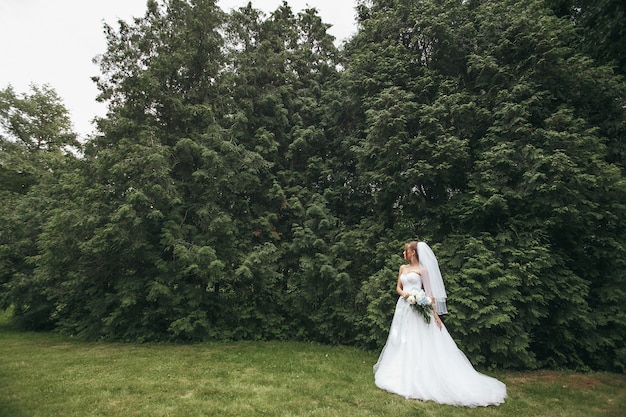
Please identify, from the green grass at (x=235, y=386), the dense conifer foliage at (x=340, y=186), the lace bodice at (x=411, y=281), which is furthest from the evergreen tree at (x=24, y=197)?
the lace bodice at (x=411, y=281)

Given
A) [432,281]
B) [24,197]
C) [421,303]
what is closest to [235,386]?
[421,303]

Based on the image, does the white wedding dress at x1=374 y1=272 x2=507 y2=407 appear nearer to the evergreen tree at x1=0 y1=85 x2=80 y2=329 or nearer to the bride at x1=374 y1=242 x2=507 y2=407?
the bride at x1=374 y1=242 x2=507 y2=407

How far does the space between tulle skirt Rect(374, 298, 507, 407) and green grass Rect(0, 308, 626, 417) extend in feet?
0.65

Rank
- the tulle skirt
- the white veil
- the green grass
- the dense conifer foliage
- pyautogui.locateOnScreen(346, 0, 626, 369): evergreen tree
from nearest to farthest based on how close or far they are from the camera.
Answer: the green grass → the tulle skirt → the white veil → pyautogui.locateOnScreen(346, 0, 626, 369): evergreen tree → the dense conifer foliage

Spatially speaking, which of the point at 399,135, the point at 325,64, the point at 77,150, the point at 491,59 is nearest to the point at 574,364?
the point at 399,135

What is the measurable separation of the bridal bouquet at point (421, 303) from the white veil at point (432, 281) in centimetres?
20

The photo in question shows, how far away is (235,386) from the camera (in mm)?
6410

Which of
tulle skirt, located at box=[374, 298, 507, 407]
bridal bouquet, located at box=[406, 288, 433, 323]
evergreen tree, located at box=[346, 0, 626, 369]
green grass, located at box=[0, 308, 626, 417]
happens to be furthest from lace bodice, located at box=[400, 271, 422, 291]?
green grass, located at box=[0, 308, 626, 417]

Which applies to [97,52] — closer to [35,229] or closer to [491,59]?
[35,229]

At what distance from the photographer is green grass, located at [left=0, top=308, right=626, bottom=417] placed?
5.25 meters

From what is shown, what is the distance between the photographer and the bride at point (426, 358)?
5.48m

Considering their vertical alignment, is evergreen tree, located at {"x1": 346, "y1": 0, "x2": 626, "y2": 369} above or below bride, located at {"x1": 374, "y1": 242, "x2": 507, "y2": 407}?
above

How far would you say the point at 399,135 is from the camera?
376 inches

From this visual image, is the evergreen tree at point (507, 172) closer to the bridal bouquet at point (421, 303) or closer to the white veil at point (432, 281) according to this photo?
the white veil at point (432, 281)
